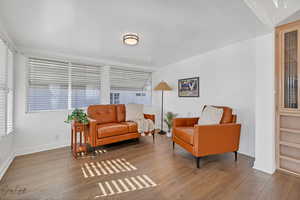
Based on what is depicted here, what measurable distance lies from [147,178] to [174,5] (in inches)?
86.8

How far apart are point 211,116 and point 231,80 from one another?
926 millimetres

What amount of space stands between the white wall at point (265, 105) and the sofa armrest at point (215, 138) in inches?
13.0

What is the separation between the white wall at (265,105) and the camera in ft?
6.80

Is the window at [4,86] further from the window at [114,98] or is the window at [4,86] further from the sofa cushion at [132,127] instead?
the window at [114,98]

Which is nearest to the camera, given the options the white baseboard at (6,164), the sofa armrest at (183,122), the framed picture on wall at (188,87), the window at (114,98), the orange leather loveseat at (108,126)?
the white baseboard at (6,164)

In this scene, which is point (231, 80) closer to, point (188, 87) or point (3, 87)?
point (188, 87)

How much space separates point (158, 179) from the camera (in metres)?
1.91

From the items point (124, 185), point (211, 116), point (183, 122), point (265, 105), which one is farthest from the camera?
point (183, 122)

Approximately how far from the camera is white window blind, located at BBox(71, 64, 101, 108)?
3479 millimetres

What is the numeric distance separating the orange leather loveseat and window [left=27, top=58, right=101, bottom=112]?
570 mm

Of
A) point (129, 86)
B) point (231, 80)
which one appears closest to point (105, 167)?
point (129, 86)

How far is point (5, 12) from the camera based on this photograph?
1701 mm

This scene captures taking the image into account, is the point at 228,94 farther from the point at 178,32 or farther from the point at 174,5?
the point at 174,5

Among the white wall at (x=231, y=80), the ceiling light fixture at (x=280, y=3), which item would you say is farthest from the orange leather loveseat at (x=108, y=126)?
the ceiling light fixture at (x=280, y=3)
